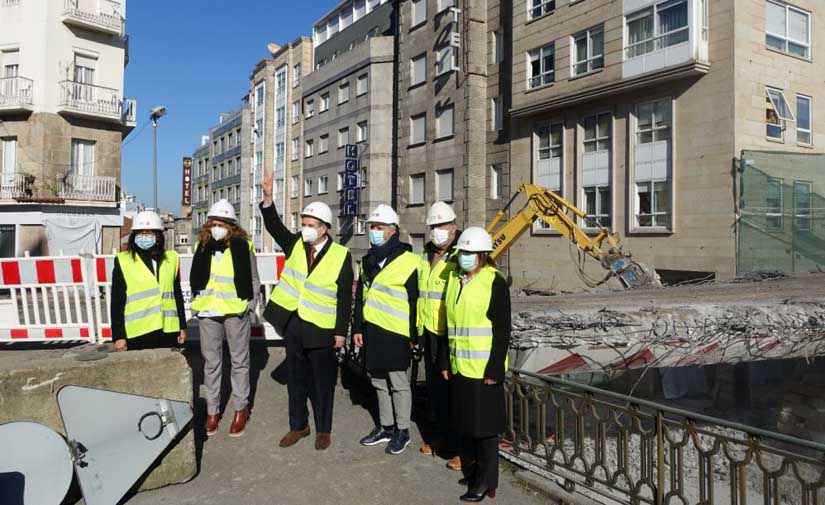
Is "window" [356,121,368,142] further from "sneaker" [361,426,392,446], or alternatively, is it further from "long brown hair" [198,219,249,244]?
"sneaker" [361,426,392,446]

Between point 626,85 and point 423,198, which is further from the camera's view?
point 423,198

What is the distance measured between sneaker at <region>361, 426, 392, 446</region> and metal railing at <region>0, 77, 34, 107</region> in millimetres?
26339

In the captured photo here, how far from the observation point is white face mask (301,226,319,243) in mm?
5105

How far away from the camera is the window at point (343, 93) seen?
37.4 metres

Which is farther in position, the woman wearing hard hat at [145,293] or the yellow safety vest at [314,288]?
the woman wearing hard hat at [145,293]

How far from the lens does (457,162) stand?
27.7 metres

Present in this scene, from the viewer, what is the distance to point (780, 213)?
53.2 ft

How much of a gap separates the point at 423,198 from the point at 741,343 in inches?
925

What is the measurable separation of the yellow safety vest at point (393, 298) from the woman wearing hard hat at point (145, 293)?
1.84 m

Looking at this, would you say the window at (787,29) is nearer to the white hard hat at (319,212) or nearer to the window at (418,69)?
the window at (418,69)

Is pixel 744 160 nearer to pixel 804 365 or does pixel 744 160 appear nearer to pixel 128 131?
pixel 804 365

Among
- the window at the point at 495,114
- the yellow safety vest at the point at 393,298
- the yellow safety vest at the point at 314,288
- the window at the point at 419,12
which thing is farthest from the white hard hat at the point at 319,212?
the window at the point at 419,12

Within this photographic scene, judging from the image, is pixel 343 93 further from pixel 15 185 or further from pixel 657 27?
pixel 657 27

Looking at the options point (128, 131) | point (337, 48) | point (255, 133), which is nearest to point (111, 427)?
point (128, 131)
